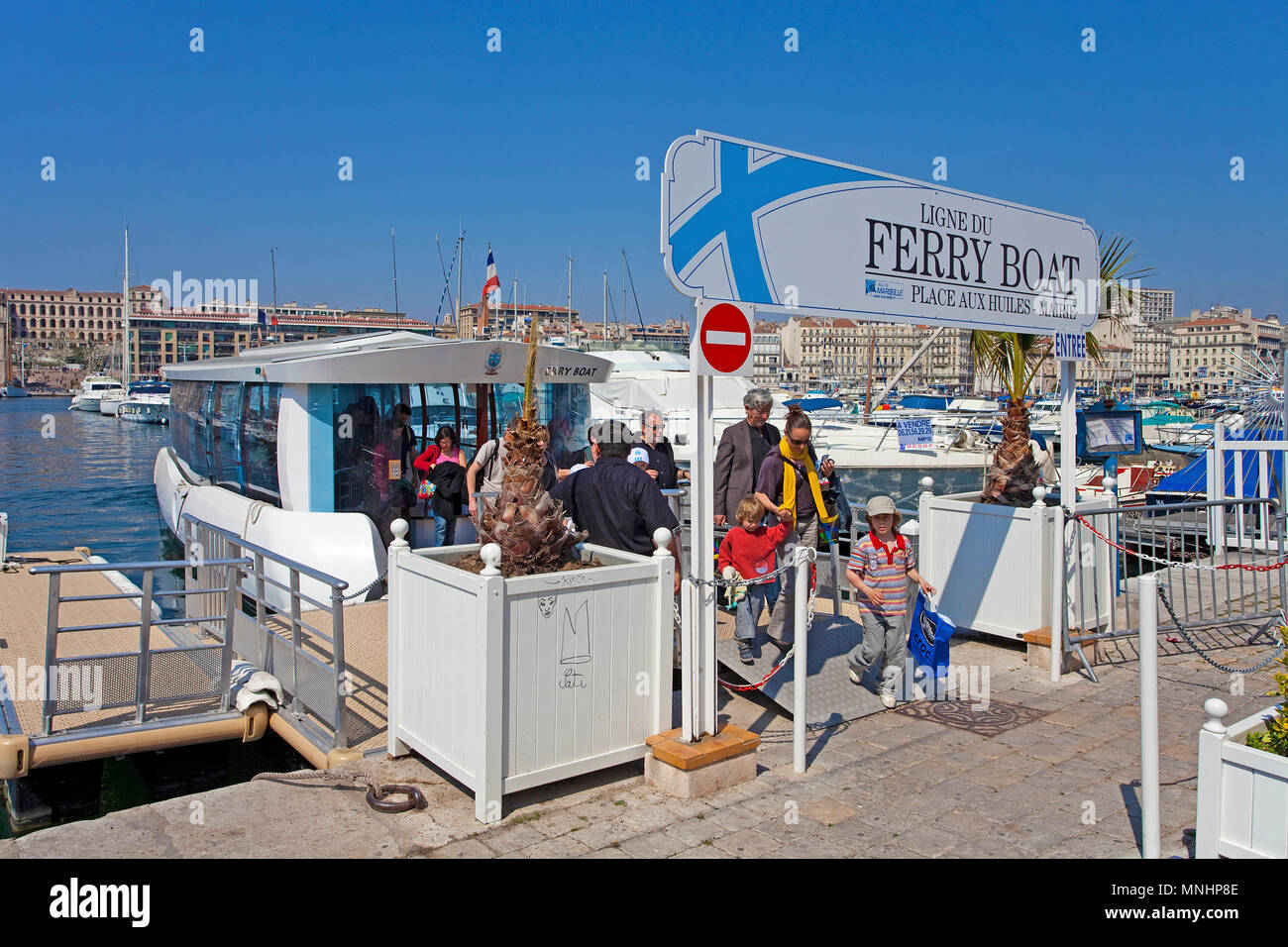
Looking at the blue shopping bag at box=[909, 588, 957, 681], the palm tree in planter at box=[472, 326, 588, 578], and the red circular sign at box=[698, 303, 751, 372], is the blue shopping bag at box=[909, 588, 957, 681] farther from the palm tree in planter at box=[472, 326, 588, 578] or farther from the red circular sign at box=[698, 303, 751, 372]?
the palm tree in planter at box=[472, 326, 588, 578]

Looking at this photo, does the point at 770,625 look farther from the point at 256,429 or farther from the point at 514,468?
the point at 256,429

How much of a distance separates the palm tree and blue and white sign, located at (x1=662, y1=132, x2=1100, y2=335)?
0.82 m

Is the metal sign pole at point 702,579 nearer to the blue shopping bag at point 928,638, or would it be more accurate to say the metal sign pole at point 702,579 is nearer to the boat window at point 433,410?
the blue shopping bag at point 928,638

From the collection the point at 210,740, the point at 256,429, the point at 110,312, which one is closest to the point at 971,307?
the point at 210,740

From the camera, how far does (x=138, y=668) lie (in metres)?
6.47

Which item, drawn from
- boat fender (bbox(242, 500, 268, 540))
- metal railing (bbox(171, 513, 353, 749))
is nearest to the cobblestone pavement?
metal railing (bbox(171, 513, 353, 749))

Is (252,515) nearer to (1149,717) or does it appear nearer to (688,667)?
(688,667)

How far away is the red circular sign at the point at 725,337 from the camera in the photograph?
5.18 meters

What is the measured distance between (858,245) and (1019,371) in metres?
3.85

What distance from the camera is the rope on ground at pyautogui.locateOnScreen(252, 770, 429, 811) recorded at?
486cm

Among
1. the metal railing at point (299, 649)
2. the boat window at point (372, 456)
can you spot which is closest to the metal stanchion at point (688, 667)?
the metal railing at point (299, 649)

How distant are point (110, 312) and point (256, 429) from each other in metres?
193

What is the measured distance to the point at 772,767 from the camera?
18.3 feet

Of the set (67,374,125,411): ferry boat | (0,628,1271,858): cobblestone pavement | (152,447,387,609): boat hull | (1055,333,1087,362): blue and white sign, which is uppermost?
(67,374,125,411): ferry boat
